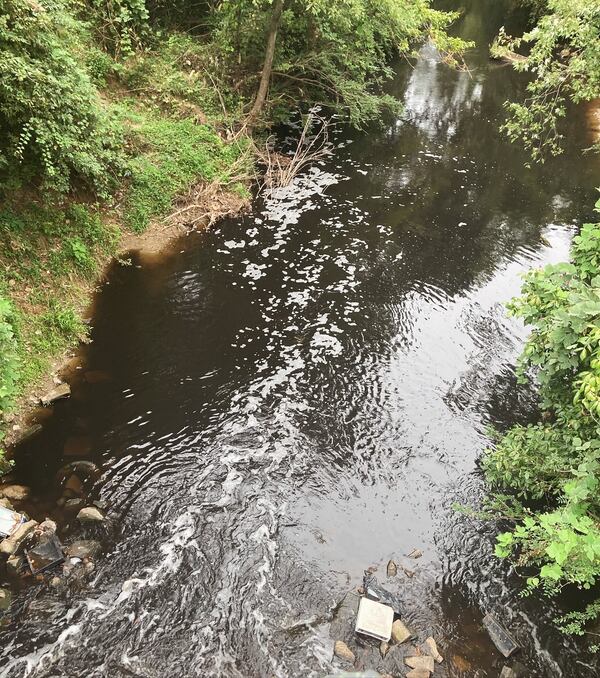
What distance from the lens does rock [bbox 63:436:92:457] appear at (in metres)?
8.03

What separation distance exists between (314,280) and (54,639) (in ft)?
29.4

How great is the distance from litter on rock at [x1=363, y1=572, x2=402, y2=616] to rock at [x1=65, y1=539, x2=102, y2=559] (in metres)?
3.82

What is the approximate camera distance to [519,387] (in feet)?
32.8

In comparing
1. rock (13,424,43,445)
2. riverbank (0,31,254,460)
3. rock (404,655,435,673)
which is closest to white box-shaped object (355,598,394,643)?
rock (404,655,435,673)

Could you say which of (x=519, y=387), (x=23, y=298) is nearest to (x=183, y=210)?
(x=23, y=298)

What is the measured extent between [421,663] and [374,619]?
0.72 m

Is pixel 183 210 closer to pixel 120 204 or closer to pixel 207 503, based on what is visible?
pixel 120 204

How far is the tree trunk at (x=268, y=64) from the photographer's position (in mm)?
14516

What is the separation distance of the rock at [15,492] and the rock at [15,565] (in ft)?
3.28

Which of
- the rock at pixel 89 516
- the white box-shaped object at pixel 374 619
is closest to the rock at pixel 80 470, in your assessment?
the rock at pixel 89 516

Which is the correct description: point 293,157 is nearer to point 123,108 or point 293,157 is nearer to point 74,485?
point 123,108

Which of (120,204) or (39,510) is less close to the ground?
(120,204)

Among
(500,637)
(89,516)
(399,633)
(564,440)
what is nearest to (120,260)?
(89,516)

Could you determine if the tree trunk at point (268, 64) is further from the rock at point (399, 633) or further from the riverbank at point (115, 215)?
the rock at point (399, 633)
